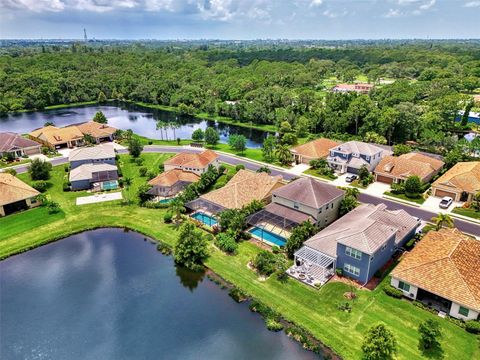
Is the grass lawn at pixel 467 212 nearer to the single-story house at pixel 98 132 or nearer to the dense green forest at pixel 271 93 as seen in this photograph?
the dense green forest at pixel 271 93

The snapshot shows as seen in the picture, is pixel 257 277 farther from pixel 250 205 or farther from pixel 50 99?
pixel 50 99

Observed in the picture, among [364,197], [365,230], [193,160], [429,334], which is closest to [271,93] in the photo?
[193,160]

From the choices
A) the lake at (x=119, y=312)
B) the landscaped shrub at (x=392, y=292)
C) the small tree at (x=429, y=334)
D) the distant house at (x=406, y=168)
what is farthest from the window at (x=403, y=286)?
the distant house at (x=406, y=168)

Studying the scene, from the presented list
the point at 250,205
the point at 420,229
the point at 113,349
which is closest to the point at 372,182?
the point at 420,229

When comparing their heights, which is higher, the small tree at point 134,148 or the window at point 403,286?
the small tree at point 134,148

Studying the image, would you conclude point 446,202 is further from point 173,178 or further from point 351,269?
point 173,178
